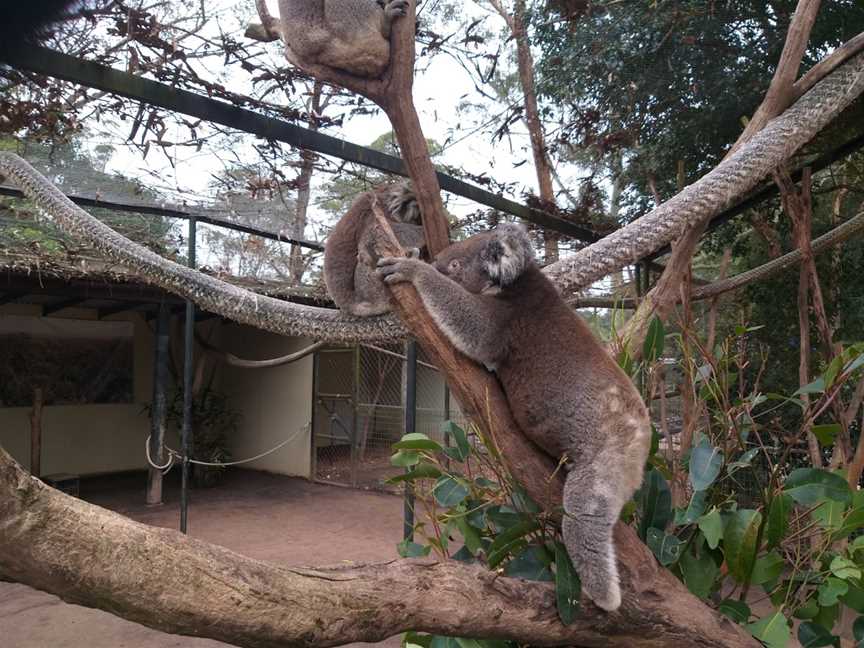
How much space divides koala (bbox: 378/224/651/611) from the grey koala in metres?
0.69

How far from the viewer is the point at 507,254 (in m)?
1.76

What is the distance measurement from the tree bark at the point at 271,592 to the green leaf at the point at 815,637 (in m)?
0.34

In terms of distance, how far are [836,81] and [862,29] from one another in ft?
7.92

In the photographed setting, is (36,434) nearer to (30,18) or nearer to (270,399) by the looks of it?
(270,399)

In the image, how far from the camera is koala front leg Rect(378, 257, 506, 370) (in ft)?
5.25

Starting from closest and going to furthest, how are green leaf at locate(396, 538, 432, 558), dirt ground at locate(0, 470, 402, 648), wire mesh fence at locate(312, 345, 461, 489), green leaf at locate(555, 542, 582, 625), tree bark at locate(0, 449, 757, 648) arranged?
1. tree bark at locate(0, 449, 757, 648)
2. green leaf at locate(555, 542, 582, 625)
3. green leaf at locate(396, 538, 432, 558)
4. dirt ground at locate(0, 470, 402, 648)
5. wire mesh fence at locate(312, 345, 461, 489)

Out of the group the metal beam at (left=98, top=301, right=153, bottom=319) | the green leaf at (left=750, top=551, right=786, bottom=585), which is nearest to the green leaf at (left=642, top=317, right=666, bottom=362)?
the green leaf at (left=750, top=551, right=786, bottom=585)

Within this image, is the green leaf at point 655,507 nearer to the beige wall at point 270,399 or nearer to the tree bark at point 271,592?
the tree bark at point 271,592

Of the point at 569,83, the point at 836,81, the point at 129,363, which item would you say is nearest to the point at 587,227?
the point at 569,83

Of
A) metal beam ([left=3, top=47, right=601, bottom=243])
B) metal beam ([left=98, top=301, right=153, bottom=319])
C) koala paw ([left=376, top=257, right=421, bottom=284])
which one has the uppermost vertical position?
metal beam ([left=3, top=47, right=601, bottom=243])

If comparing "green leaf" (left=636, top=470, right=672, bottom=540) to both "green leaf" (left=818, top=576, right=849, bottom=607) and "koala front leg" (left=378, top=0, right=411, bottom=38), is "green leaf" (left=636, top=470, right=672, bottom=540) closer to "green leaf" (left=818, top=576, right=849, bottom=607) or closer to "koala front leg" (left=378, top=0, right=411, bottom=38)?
"green leaf" (left=818, top=576, right=849, bottom=607)

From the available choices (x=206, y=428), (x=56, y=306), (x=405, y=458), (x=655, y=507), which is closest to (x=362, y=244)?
(x=405, y=458)

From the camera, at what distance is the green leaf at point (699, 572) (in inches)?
64.8

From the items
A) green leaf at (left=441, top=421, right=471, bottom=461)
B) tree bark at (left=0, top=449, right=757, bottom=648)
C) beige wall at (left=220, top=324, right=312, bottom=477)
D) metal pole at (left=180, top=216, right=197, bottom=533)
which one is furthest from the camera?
beige wall at (left=220, top=324, right=312, bottom=477)
